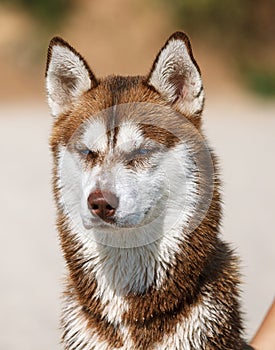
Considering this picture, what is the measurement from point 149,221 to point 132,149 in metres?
0.30

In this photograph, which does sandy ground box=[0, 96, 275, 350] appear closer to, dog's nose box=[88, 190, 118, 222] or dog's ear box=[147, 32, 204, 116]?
dog's ear box=[147, 32, 204, 116]

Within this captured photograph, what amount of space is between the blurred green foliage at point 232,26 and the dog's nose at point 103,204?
14976mm

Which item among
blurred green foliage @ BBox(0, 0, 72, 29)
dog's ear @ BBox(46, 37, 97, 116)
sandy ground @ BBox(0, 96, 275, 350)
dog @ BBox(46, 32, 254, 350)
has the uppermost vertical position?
dog's ear @ BBox(46, 37, 97, 116)

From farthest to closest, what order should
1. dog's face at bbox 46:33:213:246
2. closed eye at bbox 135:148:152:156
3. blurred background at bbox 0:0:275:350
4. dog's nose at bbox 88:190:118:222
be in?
1. blurred background at bbox 0:0:275:350
2. closed eye at bbox 135:148:152:156
3. dog's face at bbox 46:33:213:246
4. dog's nose at bbox 88:190:118:222

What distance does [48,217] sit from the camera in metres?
9.62

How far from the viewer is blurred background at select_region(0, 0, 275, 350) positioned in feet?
24.6

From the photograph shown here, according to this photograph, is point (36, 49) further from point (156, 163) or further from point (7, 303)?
point (156, 163)

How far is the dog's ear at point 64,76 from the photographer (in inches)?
159

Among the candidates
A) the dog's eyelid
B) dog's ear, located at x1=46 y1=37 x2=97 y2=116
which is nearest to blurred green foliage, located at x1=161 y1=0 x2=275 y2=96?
dog's ear, located at x1=46 y1=37 x2=97 y2=116

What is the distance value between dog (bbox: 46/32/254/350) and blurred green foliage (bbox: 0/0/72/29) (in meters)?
15.6

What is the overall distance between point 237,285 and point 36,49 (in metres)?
14.9

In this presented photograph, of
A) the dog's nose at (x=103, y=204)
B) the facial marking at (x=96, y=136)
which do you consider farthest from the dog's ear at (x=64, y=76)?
the dog's nose at (x=103, y=204)

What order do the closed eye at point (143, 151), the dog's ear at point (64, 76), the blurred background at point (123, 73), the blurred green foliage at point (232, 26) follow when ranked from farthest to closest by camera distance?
1. the blurred green foliage at point (232, 26)
2. the blurred background at point (123, 73)
3. the dog's ear at point (64, 76)
4. the closed eye at point (143, 151)

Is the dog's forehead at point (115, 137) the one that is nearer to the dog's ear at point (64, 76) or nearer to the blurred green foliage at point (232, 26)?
the dog's ear at point (64, 76)
